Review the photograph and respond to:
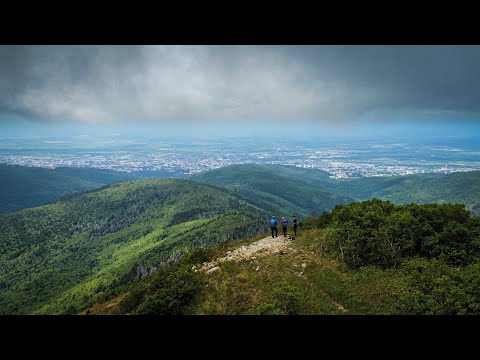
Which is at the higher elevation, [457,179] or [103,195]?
[457,179]

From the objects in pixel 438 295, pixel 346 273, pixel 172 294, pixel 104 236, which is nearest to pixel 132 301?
pixel 172 294

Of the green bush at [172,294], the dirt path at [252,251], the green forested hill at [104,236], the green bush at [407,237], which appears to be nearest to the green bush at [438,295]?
the green bush at [407,237]

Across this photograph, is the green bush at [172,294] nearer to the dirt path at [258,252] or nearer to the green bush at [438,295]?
the dirt path at [258,252]

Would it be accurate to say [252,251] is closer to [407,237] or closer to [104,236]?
[407,237]

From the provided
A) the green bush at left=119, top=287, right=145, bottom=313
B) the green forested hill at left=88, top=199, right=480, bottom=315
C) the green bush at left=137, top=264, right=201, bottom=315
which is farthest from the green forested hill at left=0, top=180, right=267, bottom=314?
the green forested hill at left=88, top=199, right=480, bottom=315

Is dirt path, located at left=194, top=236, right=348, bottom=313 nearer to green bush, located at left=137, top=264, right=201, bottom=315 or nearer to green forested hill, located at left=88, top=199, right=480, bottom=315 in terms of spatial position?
green forested hill, located at left=88, top=199, right=480, bottom=315
